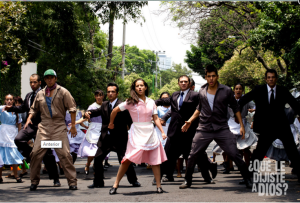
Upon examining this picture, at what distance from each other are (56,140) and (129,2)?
5304 millimetres

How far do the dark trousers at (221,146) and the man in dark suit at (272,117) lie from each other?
0.48 m

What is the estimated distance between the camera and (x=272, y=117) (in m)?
6.91

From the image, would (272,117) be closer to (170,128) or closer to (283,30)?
(170,128)

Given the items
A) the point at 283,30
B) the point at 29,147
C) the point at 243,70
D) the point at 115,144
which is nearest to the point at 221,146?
the point at 115,144

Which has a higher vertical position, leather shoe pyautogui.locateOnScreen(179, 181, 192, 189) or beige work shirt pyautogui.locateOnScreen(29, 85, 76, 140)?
beige work shirt pyautogui.locateOnScreen(29, 85, 76, 140)

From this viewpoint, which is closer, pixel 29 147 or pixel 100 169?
pixel 100 169

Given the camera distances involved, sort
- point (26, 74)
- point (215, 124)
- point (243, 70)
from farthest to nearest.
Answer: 1. point (243, 70)
2. point (26, 74)
3. point (215, 124)

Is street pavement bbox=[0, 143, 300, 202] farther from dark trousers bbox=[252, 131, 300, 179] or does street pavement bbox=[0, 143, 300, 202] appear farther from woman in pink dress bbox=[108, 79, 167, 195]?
dark trousers bbox=[252, 131, 300, 179]

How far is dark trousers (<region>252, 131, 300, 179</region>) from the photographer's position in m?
6.71

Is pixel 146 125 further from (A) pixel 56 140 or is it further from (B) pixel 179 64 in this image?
(B) pixel 179 64

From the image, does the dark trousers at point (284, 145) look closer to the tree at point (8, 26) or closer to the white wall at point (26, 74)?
the tree at point (8, 26)

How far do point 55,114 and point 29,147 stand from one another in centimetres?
182

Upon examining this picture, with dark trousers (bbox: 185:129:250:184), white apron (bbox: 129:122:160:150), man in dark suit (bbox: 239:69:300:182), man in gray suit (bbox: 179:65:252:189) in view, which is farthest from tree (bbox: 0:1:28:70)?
man in dark suit (bbox: 239:69:300:182)

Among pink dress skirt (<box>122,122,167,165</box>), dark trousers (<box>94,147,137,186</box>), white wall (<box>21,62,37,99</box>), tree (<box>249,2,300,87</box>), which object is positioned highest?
tree (<box>249,2,300,87</box>)
